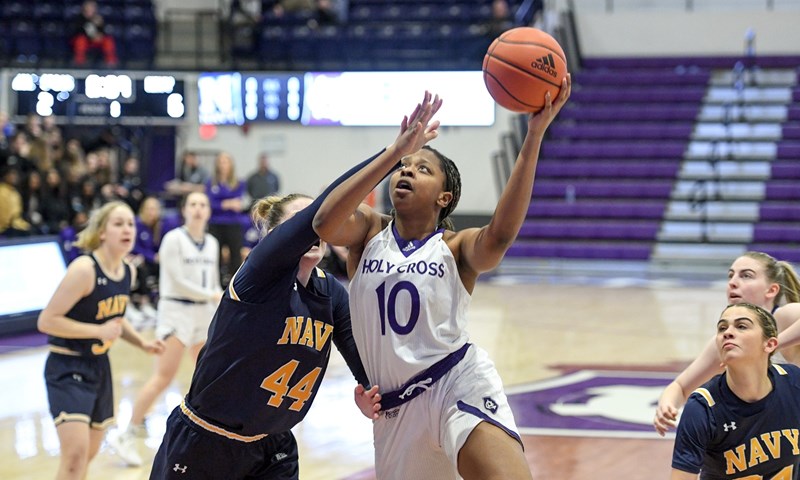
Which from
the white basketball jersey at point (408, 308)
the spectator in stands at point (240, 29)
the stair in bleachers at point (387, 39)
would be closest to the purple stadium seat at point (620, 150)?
the stair in bleachers at point (387, 39)

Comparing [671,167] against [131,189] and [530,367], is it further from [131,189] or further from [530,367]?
[530,367]

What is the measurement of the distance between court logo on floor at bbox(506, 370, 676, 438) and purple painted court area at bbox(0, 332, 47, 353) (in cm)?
482

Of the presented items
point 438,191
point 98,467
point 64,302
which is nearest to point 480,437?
point 438,191

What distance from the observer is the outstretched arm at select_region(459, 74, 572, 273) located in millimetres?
3336

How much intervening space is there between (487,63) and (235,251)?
983 centimetres

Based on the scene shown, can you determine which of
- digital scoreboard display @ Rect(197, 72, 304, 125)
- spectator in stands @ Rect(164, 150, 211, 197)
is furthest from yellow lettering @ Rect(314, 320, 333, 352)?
digital scoreboard display @ Rect(197, 72, 304, 125)

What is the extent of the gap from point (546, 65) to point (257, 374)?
1326mm

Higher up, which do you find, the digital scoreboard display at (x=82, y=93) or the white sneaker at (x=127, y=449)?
the digital scoreboard display at (x=82, y=93)

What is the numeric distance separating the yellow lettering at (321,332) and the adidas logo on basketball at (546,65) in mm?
1058

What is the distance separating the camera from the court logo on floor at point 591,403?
6910mm

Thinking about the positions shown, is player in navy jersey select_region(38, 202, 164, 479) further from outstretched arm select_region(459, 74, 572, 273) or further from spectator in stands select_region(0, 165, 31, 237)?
spectator in stands select_region(0, 165, 31, 237)

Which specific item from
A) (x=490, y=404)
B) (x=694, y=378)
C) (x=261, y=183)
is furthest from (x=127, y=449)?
(x=261, y=183)

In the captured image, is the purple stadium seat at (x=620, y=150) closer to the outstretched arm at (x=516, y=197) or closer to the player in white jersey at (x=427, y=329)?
the player in white jersey at (x=427, y=329)

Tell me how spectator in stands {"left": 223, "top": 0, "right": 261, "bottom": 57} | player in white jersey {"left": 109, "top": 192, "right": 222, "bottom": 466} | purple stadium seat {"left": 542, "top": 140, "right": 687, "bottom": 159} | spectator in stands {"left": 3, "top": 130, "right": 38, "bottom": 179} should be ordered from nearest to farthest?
player in white jersey {"left": 109, "top": 192, "right": 222, "bottom": 466}
spectator in stands {"left": 3, "top": 130, "right": 38, "bottom": 179}
purple stadium seat {"left": 542, "top": 140, "right": 687, "bottom": 159}
spectator in stands {"left": 223, "top": 0, "right": 261, "bottom": 57}
